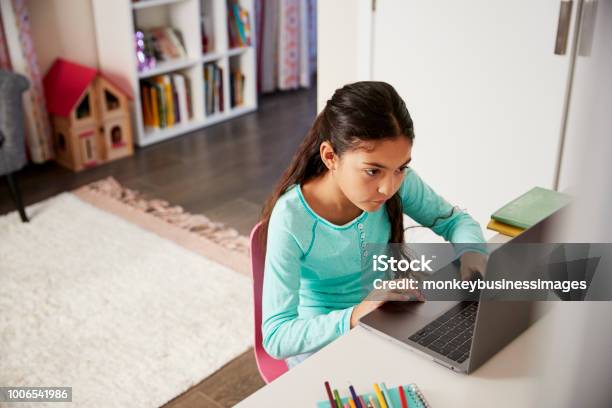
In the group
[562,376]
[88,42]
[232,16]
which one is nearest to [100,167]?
[88,42]

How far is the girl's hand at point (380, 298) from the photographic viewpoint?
4.18 ft

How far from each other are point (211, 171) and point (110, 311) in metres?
Result: 1.38

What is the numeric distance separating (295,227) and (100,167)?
8.95 ft

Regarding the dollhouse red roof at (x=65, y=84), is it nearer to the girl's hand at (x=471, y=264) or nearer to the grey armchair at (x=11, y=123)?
the grey armchair at (x=11, y=123)

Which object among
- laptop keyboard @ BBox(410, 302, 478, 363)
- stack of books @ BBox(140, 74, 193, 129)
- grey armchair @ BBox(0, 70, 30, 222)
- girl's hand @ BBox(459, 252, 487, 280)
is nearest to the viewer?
laptop keyboard @ BBox(410, 302, 478, 363)

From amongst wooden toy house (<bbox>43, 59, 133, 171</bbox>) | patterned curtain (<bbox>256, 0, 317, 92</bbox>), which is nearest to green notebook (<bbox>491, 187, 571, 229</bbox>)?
wooden toy house (<bbox>43, 59, 133, 171</bbox>)

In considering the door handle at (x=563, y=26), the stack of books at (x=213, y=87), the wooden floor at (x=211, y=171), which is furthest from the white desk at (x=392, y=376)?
the stack of books at (x=213, y=87)

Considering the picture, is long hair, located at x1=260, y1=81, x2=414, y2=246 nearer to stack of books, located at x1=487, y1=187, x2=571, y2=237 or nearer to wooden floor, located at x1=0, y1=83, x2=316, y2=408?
stack of books, located at x1=487, y1=187, x2=571, y2=237

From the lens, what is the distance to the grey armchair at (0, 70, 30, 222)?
3.02 m

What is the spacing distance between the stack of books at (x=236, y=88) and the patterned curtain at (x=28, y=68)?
4.27 feet

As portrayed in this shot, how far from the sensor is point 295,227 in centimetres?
137

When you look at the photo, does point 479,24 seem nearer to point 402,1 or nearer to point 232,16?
point 402,1

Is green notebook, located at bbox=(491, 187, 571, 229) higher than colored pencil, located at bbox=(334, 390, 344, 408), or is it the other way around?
green notebook, located at bbox=(491, 187, 571, 229)

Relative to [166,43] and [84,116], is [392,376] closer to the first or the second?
[84,116]
